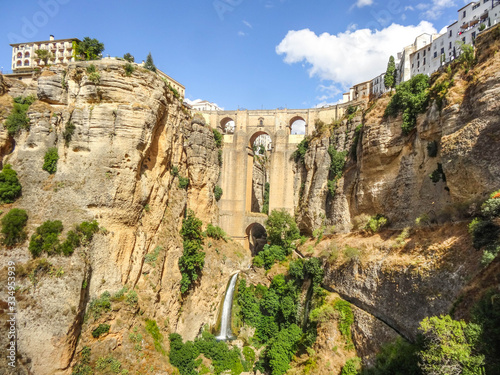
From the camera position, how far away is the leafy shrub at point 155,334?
827 inches

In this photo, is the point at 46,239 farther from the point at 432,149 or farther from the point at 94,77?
the point at 432,149

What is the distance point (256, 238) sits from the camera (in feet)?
137

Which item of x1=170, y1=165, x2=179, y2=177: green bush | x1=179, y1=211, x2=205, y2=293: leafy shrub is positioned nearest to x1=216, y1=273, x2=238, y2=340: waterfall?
x1=179, y1=211, x2=205, y2=293: leafy shrub

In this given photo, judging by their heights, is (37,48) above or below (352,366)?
above

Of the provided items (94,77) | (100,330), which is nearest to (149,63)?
(94,77)

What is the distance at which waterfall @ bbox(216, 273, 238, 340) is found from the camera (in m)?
27.1

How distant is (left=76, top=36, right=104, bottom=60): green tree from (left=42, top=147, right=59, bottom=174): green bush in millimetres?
9389

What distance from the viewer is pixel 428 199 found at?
1842cm

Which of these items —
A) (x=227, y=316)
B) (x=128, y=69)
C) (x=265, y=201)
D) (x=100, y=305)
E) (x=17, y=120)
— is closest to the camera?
(x=100, y=305)

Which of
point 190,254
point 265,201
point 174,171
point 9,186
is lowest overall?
point 190,254

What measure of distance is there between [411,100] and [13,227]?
23979mm

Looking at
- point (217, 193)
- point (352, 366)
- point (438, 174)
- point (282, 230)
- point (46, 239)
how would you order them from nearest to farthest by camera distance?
1. point (352, 366)
2. point (46, 239)
3. point (438, 174)
4. point (282, 230)
5. point (217, 193)

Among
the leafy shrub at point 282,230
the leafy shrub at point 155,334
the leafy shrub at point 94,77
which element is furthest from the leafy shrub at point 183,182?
the leafy shrub at point 155,334

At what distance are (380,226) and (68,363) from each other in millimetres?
19446
